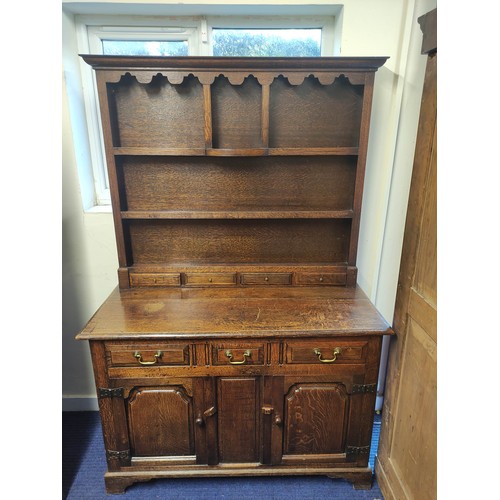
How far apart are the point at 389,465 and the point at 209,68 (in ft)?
6.15

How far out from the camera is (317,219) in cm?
161

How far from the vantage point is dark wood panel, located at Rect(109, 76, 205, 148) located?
143cm

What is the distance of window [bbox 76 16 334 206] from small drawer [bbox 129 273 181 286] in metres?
1.02

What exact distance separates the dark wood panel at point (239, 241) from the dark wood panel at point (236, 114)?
0.39 meters

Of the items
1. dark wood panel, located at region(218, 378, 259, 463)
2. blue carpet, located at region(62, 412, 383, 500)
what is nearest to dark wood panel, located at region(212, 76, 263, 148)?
dark wood panel, located at region(218, 378, 259, 463)

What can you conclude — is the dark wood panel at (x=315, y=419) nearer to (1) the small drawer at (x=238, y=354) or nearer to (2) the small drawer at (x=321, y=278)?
(1) the small drawer at (x=238, y=354)

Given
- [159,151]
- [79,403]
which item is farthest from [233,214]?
[79,403]

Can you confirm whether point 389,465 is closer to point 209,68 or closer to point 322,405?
point 322,405

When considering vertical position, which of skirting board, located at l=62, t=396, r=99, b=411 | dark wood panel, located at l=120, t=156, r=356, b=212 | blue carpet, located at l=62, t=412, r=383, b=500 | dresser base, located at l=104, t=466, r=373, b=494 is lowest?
blue carpet, located at l=62, t=412, r=383, b=500

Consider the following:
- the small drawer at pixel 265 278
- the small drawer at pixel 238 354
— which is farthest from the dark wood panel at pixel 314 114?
the small drawer at pixel 238 354

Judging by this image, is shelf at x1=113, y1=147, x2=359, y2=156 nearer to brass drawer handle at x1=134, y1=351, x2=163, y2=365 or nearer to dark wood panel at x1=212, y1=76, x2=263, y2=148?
dark wood panel at x1=212, y1=76, x2=263, y2=148

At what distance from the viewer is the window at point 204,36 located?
5.17 feet
